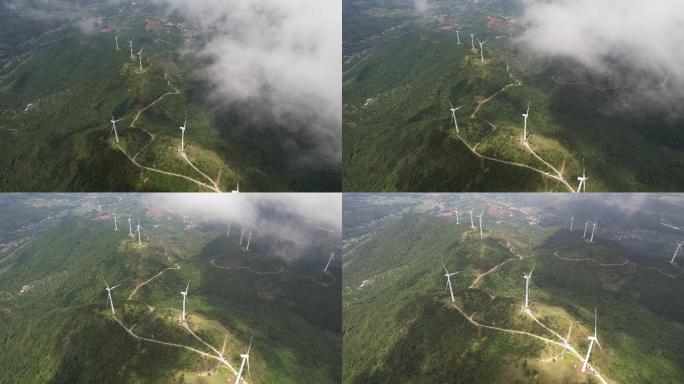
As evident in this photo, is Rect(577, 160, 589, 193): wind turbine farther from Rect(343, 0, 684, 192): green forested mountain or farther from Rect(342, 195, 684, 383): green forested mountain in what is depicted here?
Rect(342, 195, 684, 383): green forested mountain

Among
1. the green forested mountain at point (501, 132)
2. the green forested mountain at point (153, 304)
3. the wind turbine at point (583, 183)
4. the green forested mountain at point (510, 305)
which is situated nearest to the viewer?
the green forested mountain at point (510, 305)

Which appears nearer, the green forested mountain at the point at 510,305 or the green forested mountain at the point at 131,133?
the green forested mountain at the point at 510,305

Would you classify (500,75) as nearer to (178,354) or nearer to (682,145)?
(682,145)

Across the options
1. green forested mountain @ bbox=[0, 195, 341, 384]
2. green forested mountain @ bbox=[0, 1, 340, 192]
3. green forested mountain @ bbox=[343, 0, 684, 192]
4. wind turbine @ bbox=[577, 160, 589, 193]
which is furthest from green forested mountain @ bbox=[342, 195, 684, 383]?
green forested mountain @ bbox=[0, 1, 340, 192]

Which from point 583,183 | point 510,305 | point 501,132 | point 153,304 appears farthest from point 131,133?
point 583,183

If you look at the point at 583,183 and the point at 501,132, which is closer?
the point at 583,183

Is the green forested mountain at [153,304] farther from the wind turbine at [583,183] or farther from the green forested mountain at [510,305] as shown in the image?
the wind turbine at [583,183]

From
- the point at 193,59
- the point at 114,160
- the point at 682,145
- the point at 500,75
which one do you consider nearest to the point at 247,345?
the point at 114,160

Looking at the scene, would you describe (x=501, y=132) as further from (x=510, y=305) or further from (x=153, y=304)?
(x=153, y=304)

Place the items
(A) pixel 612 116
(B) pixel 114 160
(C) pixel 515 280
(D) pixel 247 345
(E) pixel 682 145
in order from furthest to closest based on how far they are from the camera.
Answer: (A) pixel 612 116 → (E) pixel 682 145 → (B) pixel 114 160 → (C) pixel 515 280 → (D) pixel 247 345

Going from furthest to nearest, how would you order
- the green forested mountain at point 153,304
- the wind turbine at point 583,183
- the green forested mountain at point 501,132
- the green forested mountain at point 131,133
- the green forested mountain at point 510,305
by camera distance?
the green forested mountain at point 131,133 → the green forested mountain at point 501,132 → the wind turbine at point 583,183 → the green forested mountain at point 153,304 → the green forested mountain at point 510,305

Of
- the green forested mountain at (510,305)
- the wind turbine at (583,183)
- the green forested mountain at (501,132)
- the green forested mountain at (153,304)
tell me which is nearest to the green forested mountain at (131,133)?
the green forested mountain at (501,132)
